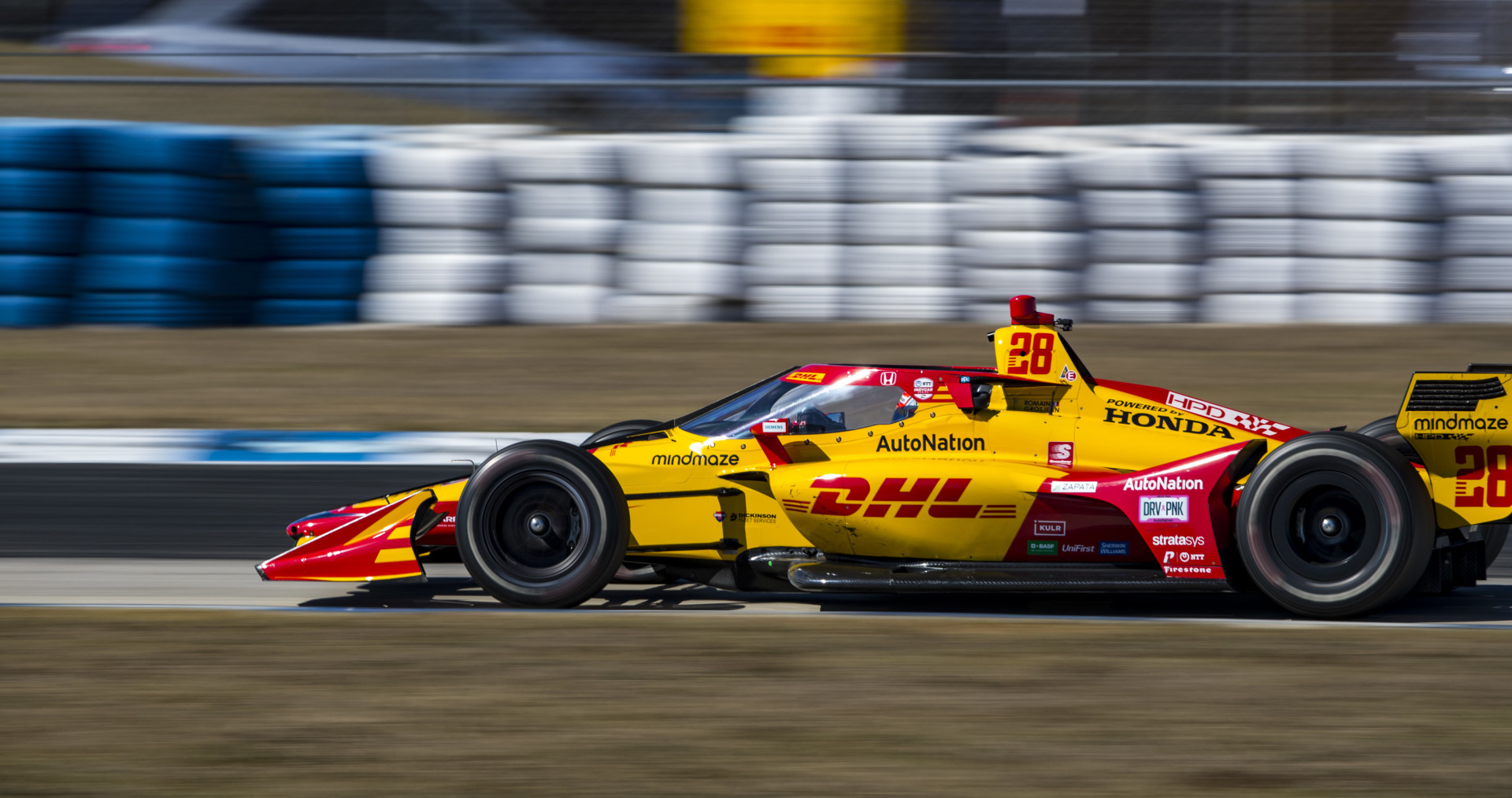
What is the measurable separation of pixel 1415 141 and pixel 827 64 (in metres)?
4.26

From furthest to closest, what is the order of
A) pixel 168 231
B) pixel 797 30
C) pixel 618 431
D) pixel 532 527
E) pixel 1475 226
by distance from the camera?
pixel 797 30 → pixel 168 231 → pixel 1475 226 → pixel 618 431 → pixel 532 527

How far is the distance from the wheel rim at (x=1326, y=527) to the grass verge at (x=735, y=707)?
0.83 ft

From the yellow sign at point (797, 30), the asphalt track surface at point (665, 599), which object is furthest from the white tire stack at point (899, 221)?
the asphalt track surface at point (665, 599)

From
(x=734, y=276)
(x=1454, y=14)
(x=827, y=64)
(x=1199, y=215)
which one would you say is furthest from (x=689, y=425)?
(x=1454, y=14)

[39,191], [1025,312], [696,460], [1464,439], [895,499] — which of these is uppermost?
[39,191]

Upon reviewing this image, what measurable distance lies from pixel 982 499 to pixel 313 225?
6764 mm

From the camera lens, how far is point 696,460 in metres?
6.32

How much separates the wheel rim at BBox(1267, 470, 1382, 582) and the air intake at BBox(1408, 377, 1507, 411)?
0.46 metres

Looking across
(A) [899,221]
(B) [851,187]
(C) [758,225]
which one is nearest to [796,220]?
(C) [758,225]

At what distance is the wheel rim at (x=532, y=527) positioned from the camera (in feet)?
20.6

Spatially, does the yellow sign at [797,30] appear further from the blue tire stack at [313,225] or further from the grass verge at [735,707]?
the grass verge at [735,707]

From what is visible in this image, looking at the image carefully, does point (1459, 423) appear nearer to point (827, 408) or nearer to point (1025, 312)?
point (1025, 312)

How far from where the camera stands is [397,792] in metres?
3.98

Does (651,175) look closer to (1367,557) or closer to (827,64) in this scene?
(827,64)
